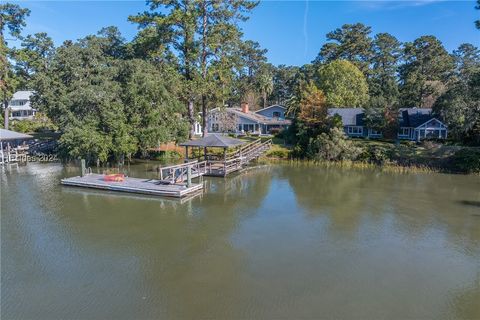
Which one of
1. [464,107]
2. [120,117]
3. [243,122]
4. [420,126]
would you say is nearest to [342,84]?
[420,126]

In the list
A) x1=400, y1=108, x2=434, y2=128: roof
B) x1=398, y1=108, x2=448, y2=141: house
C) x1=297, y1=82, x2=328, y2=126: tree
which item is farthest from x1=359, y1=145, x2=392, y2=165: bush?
x1=400, y1=108, x2=434, y2=128: roof

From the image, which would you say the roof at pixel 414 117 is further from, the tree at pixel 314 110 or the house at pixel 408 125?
the tree at pixel 314 110

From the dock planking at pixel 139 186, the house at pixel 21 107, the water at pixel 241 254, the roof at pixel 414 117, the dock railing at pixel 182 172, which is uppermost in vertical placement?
the house at pixel 21 107

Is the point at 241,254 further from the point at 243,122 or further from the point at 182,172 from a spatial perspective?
the point at 243,122

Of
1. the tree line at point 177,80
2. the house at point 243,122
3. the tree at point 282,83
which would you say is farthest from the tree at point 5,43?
the tree at point 282,83

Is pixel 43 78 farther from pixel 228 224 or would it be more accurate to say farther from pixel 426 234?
pixel 426 234
